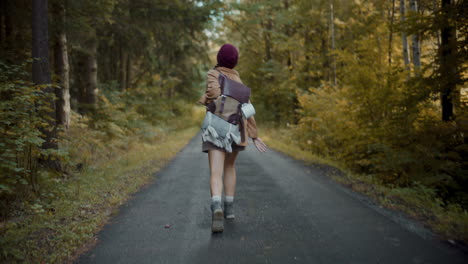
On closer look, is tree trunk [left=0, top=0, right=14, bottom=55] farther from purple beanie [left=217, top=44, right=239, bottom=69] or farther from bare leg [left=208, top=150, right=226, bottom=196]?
bare leg [left=208, top=150, right=226, bottom=196]

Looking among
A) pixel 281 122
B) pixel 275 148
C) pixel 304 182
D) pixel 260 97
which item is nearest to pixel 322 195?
pixel 304 182

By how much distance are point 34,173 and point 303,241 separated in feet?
14.1

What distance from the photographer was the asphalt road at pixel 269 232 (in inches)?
124

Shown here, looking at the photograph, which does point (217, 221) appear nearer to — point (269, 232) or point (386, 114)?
point (269, 232)

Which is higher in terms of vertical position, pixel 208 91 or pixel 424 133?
pixel 208 91

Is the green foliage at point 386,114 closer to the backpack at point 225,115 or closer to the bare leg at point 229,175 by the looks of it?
the bare leg at point 229,175

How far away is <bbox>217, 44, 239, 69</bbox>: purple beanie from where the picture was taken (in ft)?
13.4

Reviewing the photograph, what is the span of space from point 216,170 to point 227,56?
1.48m

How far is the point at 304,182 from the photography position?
22.1ft

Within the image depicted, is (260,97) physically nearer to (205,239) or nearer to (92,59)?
(92,59)

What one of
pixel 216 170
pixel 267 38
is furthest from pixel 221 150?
pixel 267 38

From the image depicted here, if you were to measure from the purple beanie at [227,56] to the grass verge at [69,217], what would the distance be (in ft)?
8.67

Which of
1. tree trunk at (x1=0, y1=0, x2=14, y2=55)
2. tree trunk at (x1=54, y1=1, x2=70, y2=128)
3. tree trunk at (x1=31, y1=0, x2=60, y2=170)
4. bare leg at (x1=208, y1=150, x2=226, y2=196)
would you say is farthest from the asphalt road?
tree trunk at (x1=54, y1=1, x2=70, y2=128)

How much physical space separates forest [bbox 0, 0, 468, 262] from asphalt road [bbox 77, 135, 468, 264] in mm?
423
